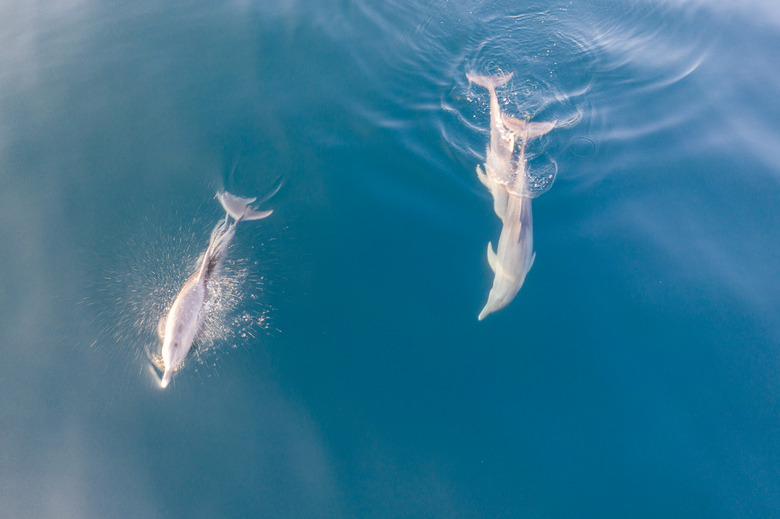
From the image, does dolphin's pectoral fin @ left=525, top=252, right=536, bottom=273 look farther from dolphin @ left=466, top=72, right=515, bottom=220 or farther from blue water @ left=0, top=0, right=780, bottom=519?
dolphin @ left=466, top=72, right=515, bottom=220

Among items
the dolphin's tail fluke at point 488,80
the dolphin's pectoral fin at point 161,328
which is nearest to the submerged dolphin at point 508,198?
the dolphin's tail fluke at point 488,80

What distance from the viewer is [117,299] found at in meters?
7.51

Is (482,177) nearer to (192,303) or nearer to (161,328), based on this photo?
(192,303)

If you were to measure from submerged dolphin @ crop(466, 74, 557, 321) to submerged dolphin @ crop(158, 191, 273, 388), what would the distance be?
15.4 feet

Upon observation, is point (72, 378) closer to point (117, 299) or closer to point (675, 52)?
point (117, 299)

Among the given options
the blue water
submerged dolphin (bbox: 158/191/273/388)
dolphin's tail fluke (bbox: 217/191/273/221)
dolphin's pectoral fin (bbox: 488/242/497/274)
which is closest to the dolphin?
the blue water

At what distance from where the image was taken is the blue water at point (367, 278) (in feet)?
21.5

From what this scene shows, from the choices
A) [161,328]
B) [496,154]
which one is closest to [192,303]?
[161,328]

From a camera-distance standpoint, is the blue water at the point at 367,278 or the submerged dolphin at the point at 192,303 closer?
the submerged dolphin at the point at 192,303

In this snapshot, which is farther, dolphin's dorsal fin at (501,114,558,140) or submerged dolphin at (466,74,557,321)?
dolphin's dorsal fin at (501,114,558,140)

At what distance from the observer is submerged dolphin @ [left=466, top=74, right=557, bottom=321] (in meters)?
8.22

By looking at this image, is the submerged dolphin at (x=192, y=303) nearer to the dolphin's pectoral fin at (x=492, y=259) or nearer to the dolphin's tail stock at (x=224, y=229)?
the dolphin's tail stock at (x=224, y=229)

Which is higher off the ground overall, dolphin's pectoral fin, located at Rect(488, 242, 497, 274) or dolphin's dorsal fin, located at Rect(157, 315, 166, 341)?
dolphin's pectoral fin, located at Rect(488, 242, 497, 274)

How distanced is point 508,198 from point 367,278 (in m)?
3.46
